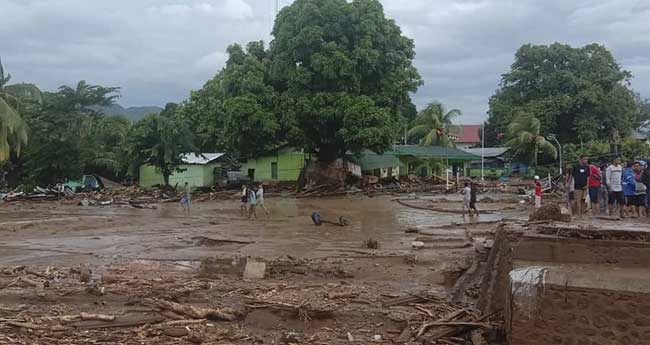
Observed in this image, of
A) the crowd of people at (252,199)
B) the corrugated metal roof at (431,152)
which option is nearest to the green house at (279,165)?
the corrugated metal roof at (431,152)

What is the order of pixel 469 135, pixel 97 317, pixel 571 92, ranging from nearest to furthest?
pixel 97 317, pixel 571 92, pixel 469 135

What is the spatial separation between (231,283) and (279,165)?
37.1 m

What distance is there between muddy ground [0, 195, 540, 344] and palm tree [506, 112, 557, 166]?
33.5m

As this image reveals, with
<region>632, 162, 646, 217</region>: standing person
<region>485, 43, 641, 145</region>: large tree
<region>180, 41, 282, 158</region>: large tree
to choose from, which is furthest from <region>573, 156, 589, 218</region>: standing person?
<region>485, 43, 641, 145</region>: large tree

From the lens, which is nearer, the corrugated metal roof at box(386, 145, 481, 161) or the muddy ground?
the muddy ground

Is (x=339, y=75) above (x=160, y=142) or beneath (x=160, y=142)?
above

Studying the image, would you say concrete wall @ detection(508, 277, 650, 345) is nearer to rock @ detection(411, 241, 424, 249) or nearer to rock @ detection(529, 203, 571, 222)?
rock @ detection(529, 203, 571, 222)

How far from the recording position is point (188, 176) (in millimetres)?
50844

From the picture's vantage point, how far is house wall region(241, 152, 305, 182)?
45.9m

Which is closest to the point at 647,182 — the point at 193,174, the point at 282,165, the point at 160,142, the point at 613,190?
the point at 613,190

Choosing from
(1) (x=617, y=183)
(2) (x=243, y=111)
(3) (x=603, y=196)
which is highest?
(2) (x=243, y=111)

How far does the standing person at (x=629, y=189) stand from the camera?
52.1ft

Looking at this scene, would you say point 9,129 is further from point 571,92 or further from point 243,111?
point 571,92

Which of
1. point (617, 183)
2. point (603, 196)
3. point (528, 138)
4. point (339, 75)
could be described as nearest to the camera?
point (617, 183)
